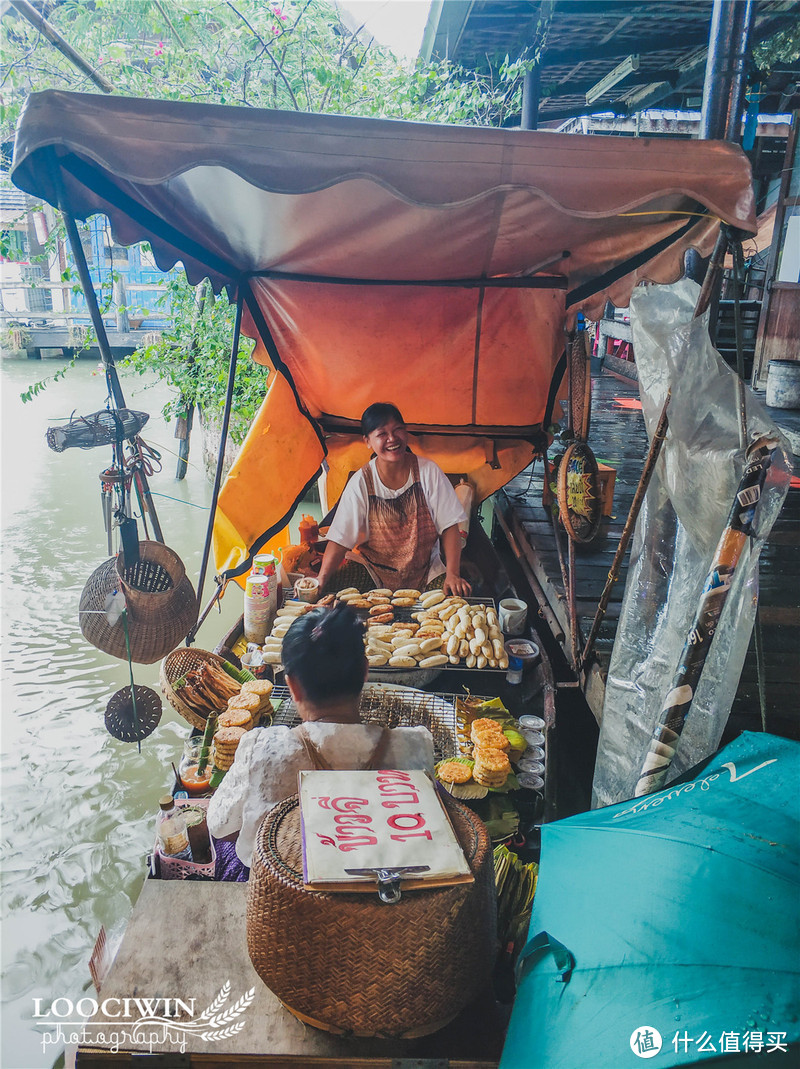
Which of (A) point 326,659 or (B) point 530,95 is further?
(B) point 530,95

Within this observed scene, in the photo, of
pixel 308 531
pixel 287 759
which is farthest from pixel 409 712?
pixel 308 531

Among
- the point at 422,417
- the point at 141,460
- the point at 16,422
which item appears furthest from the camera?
the point at 16,422

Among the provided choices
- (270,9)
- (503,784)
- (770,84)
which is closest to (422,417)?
(503,784)

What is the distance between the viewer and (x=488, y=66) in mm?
8641

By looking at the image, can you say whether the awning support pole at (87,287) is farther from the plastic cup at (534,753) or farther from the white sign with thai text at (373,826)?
the plastic cup at (534,753)

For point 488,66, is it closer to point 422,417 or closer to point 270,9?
point 270,9

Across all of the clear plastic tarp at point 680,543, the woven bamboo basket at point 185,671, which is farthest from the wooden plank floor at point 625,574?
the woven bamboo basket at point 185,671

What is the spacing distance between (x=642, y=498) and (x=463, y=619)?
62.5 inches

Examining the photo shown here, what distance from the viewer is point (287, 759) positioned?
2266 millimetres

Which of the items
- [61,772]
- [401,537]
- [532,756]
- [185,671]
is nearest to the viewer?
[532,756]

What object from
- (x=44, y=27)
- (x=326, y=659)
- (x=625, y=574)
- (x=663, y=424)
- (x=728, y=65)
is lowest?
(x=625, y=574)

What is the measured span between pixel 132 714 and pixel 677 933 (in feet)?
10.9

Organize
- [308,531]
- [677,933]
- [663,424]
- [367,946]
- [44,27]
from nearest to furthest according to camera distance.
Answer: [677,933]
[367,946]
[663,424]
[44,27]
[308,531]
